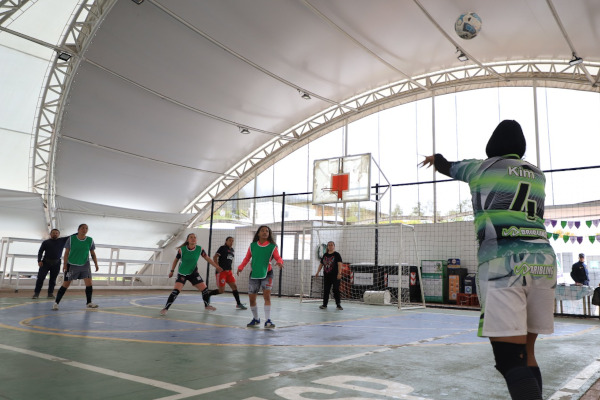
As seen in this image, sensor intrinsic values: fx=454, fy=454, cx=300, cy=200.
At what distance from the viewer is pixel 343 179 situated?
49.4 feet

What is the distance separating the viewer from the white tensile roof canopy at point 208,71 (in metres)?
15.0

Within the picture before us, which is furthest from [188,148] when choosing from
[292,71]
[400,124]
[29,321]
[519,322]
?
[519,322]

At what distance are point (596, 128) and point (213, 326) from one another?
51.7 ft

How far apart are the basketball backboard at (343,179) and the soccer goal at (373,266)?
112 cm

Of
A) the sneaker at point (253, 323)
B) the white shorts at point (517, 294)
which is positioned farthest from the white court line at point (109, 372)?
the sneaker at point (253, 323)

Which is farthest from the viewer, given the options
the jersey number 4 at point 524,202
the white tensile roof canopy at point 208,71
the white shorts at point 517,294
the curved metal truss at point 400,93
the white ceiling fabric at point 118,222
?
the white ceiling fabric at point 118,222

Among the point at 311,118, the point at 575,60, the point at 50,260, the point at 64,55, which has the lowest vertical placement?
the point at 50,260

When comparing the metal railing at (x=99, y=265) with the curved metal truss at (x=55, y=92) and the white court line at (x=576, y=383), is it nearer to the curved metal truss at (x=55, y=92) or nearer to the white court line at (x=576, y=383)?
the curved metal truss at (x=55, y=92)

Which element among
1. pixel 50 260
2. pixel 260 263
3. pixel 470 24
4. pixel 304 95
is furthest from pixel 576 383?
pixel 304 95

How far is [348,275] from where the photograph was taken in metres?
16.3

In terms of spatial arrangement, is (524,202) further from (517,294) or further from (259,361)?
(259,361)

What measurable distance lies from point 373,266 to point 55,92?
43.9 feet

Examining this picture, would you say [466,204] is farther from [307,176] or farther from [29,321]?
[29,321]

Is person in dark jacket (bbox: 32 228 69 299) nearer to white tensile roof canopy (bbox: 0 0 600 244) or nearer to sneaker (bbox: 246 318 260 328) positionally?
white tensile roof canopy (bbox: 0 0 600 244)
